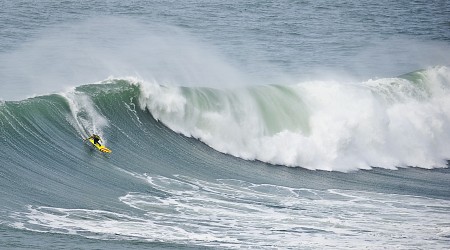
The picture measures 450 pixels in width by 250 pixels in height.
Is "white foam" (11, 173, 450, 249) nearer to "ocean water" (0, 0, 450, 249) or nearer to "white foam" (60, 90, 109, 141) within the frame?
"ocean water" (0, 0, 450, 249)

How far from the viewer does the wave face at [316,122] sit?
26281mm

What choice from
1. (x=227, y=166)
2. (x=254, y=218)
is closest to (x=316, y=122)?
(x=227, y=166)

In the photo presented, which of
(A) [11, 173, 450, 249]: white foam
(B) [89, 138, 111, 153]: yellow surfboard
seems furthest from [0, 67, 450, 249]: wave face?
(B) [89, 138, 111, 153]: yellow surfboard

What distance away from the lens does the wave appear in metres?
23.8

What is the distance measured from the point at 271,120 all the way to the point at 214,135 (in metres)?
2.54

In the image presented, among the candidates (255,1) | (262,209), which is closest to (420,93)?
(262,209)

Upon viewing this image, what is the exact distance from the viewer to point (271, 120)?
28.1 metres

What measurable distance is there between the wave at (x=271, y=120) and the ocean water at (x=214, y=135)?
6 centimetres

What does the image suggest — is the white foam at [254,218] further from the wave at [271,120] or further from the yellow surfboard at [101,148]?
the wave at [271,120]

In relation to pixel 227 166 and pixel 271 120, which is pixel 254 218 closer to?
pixel 227 166

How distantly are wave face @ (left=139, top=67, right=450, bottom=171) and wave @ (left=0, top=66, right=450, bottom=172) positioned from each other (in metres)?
0.03

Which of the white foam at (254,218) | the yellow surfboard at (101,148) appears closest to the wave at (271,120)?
the yellow surfboard at (101,148)

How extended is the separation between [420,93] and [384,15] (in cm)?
2127

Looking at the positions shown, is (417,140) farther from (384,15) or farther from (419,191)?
(384,15)
